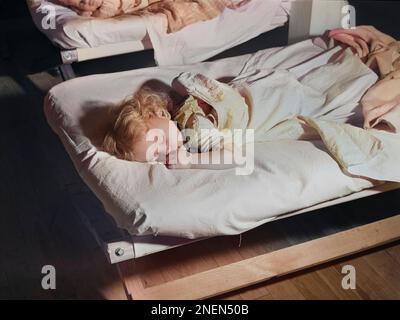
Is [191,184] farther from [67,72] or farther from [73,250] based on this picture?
[67,72]

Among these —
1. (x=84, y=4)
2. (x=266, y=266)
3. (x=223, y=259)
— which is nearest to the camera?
(x=266, y=266)

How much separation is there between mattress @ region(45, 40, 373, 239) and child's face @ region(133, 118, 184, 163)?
0.03 metres

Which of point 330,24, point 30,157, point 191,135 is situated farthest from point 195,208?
point 330,24

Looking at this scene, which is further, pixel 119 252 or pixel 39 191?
pixel 39 191

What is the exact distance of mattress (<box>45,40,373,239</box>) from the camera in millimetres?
1053

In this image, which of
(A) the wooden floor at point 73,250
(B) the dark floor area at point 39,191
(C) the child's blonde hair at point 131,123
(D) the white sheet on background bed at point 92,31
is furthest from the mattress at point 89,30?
(C) the child's blonde hair at point 131,123

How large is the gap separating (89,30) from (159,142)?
632 millimetres

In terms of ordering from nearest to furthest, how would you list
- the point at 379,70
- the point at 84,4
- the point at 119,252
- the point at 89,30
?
the point at 119,252, the point at 379,70, the point at 89,30, the point at 84,4

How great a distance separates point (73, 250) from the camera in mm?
1380

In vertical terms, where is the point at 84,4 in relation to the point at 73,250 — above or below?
above

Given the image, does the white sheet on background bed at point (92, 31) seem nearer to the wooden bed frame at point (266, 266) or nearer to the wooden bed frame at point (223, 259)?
the wooden bed frame at point (223, 259)

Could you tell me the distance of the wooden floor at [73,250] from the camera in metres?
1.29

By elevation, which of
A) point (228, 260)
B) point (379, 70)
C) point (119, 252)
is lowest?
point (228, 260)

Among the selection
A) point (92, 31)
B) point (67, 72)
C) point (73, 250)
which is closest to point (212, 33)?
point (92, 31)
